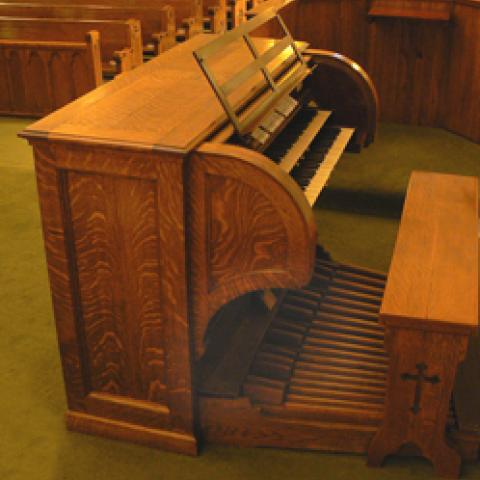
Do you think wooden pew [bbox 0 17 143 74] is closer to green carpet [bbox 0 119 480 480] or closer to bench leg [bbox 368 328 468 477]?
green carpet [bbox 0 119 480 480]

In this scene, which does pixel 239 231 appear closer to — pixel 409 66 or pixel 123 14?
pixel 409 66

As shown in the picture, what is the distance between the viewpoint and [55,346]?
10.5 feet

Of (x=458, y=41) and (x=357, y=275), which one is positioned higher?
(x=458, y=41)

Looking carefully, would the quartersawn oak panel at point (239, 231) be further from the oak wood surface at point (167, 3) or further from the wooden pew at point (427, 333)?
the oak wood surface at point (167, 3)

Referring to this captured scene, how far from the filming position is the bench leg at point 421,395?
2299 millimetres

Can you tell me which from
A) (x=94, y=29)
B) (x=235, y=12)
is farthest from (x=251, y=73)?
(x=235, y=12)

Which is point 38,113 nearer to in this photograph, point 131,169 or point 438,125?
point 438,125

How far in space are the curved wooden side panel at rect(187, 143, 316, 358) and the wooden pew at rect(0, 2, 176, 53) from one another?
13.1ft

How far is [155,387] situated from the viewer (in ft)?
8.44

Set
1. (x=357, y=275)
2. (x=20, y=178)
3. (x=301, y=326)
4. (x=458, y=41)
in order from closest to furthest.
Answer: (x=301, y=326) < (x=357, y=275) < (x=20, y=178) < (x=458, y=41)

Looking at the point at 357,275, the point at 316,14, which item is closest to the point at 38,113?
the point at 316,14

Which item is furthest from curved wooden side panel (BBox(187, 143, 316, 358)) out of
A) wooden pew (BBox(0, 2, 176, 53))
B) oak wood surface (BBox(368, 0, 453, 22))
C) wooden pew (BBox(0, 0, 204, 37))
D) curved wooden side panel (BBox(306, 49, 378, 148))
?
wooden pew (BBox(0, 0, 204, 37))

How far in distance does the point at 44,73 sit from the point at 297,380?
14.5 ft

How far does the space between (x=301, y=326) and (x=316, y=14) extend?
3714mm
